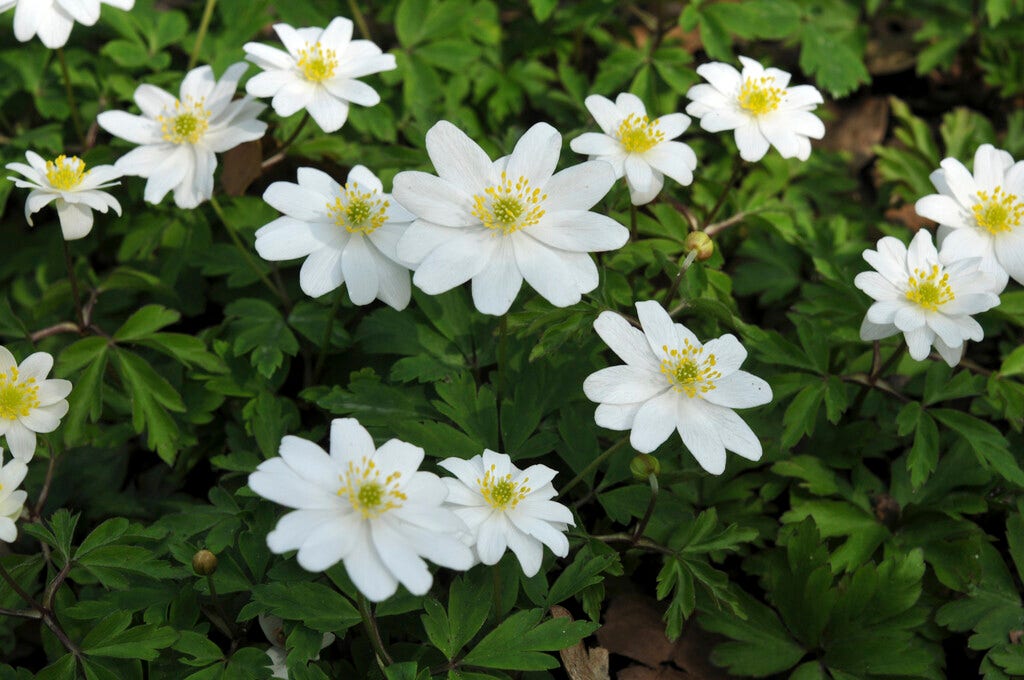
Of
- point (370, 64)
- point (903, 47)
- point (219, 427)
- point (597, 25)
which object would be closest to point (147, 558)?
point (219, 427)

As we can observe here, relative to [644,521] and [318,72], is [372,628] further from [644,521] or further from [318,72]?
[318,72]

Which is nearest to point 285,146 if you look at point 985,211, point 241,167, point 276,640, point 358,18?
point 241,167

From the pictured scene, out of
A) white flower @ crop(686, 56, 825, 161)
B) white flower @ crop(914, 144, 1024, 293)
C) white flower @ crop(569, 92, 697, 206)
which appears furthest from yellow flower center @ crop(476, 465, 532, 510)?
white flower @ crop(914, 144, 1024, 293)

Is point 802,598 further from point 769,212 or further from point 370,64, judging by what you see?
point 370,64

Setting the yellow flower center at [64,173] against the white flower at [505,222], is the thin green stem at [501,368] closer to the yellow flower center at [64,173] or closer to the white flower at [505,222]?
the white flower at [505,222]

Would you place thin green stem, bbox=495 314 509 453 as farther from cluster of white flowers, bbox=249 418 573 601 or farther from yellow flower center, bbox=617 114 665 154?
yellow flower center, bbox=617 114 665 154

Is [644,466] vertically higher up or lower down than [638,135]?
lower down

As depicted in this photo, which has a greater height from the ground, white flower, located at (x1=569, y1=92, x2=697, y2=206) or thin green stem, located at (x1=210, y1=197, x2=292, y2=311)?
white flower, located at (x1=569, y1=92, x2=697, y2=206)

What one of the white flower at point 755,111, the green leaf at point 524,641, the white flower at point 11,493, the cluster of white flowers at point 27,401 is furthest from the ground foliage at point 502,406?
the white flower at point 755,111
